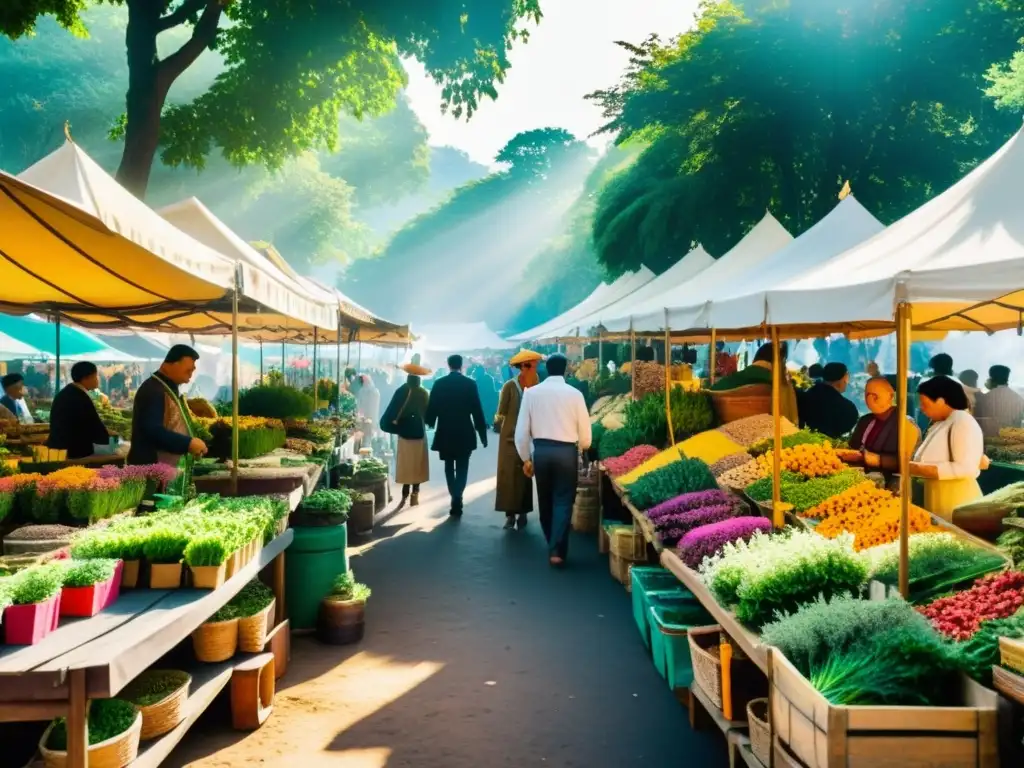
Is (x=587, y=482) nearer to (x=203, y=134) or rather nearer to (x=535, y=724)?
(x=535, y=724)

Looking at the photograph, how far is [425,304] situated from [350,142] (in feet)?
76.7

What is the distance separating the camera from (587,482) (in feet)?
38.6

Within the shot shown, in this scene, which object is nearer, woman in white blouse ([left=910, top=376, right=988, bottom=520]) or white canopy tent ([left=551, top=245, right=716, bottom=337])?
woman in white blouse ([left=910, top=376, right=988, bottom=520])

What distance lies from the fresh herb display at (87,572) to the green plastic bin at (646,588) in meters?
3.66

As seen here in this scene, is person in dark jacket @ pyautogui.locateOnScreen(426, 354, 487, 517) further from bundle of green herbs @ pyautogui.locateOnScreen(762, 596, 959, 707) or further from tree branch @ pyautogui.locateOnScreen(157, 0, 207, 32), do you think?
bundle of green herbs @ pyautogui.locateOnScreen(762, 596, 959, 707)

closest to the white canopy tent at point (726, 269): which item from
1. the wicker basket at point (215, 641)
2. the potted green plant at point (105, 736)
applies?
the wicker basket at point (215, 641)

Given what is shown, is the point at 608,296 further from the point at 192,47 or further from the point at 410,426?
the point at 192,47

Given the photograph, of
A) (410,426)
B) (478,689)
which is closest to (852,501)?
(478,689)

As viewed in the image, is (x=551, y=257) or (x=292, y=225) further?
(x=551, y=257)

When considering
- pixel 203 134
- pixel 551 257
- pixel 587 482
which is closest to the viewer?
pixel 587 482

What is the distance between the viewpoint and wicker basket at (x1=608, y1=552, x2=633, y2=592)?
818 centimetres

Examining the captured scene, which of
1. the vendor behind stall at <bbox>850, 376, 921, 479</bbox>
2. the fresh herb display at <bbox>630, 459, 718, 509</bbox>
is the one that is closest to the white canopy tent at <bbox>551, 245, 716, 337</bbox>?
the fresh herb display at <bbox>630, 459, 718, 509</bbox>

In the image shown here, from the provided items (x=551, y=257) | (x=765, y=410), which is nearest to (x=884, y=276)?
(x=765, y=410)

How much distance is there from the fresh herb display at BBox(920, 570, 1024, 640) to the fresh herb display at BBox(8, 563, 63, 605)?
3703 millimetres
